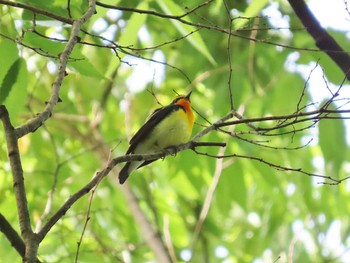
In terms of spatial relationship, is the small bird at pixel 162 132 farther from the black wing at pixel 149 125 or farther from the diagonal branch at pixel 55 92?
the diagonal branch at pixel 55 92

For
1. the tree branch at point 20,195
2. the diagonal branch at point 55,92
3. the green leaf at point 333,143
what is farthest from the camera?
the green leaf at point 333,143

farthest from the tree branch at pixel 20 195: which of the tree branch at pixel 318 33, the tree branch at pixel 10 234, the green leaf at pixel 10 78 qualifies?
the tree branch at pixel 318 33

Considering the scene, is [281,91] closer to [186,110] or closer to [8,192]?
[186,110]

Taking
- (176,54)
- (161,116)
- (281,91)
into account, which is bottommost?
(161,116)

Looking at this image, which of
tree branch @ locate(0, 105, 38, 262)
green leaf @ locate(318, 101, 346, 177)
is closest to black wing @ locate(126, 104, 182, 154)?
green leaf @ locate(318, 101, 346, 177)

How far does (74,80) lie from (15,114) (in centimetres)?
234

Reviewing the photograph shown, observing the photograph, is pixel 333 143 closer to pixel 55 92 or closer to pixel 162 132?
pixel 162 132

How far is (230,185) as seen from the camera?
4301 millimetres

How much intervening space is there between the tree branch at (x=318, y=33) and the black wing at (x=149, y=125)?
57.7 inches

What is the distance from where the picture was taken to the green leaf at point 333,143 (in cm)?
380

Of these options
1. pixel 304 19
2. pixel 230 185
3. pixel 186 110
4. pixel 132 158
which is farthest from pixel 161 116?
pixel 132 158

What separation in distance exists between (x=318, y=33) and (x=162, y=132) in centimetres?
147

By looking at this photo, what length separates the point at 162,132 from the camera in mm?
4137

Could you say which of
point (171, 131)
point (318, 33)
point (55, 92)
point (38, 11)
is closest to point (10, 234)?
point (55, 92)
